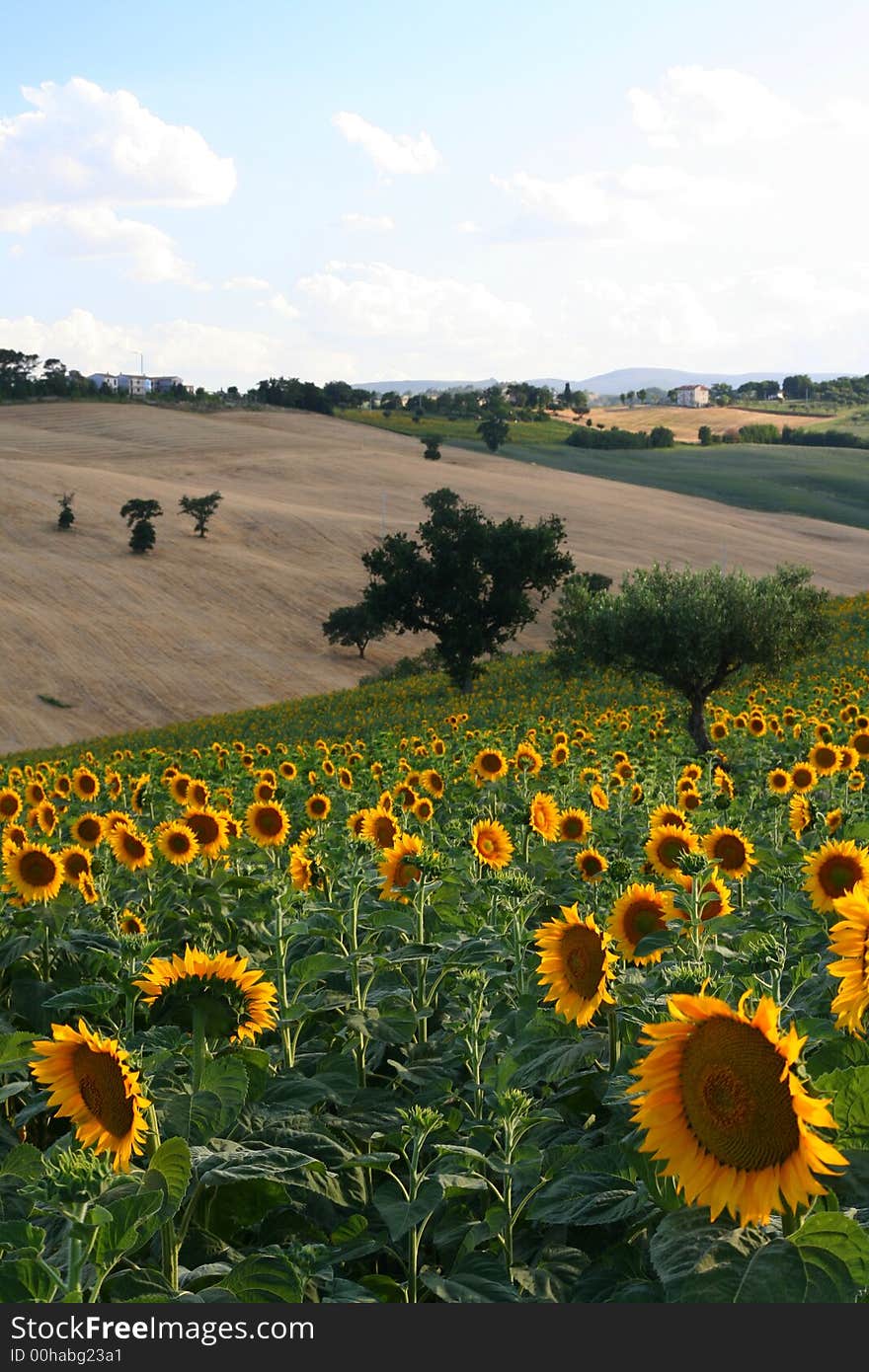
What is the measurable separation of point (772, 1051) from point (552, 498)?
99.1 meters

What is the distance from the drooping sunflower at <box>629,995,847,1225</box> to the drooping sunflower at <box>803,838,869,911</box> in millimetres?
2676

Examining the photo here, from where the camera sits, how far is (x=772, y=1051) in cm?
230

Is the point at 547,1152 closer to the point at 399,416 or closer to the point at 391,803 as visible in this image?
the point at 391,803

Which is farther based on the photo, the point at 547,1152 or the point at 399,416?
the point at 399,416

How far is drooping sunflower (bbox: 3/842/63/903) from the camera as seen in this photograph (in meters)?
6.52

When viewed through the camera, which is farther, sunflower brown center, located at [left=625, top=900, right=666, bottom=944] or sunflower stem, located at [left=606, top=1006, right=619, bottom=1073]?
sunflower brown center, located at [left=625, top=900, right=666, bottom=944]

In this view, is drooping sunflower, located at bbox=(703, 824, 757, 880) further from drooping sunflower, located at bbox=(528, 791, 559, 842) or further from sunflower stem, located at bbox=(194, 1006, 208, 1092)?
sunflower stem, located at bbox=(194, 1006, 208, 1092)

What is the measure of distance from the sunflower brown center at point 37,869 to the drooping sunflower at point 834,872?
12.7ft

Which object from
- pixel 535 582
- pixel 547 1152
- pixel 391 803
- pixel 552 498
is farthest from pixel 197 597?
pixel 547 1152

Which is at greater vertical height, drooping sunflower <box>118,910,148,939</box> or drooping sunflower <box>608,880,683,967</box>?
drooping sunflower <box>608,880,683,967</box>

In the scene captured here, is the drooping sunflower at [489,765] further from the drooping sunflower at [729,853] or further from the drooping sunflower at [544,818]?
the drooping sunflower at [729,853]

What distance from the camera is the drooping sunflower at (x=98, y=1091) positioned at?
3041mm

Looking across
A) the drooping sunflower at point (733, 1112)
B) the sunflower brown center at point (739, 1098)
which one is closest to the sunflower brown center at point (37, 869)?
the drooping sunflower at point (733, 1112)

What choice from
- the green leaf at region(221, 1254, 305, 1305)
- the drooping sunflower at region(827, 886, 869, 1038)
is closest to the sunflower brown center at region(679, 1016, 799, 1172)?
the drooping sunflower at region(827, 886, 869, 1038)
